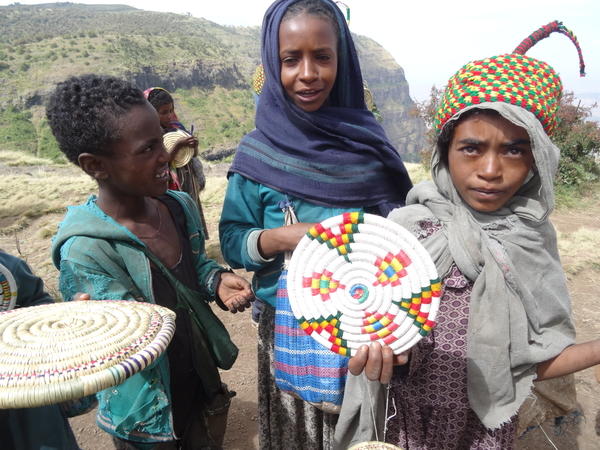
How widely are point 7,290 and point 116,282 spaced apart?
397mm

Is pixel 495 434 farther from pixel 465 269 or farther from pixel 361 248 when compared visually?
pixel 361 248

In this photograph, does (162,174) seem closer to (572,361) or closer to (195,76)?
(572,361)

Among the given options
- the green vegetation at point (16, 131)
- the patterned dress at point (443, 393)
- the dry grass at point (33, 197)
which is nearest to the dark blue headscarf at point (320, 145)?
the patterned dress at point (443, 393)

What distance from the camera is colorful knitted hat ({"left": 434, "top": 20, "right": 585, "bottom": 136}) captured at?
1.26m

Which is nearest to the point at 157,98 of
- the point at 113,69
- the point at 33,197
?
the point at 33,197

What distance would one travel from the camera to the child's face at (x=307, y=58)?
4.89ft

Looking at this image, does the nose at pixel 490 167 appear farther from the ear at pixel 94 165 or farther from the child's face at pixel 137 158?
the ear at pixel 94 165

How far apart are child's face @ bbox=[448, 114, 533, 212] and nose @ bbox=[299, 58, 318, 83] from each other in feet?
1.97

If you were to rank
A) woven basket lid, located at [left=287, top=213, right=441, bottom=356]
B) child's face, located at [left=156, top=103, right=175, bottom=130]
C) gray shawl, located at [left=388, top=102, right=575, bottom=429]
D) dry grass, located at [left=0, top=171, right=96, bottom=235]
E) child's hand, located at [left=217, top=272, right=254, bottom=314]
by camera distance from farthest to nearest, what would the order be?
1. dry grass, located at [left=0, top=171, right=96, bottom=235]
2. child's face, located at [left=156, top=103, right=175, bottom=130]
3. child's hand, located at [left=217, top=272, right=254, bottom=314]
4. gray shawl, located at [left=388, top=102, right=575, bottom=429]
5. woven basket lid, located at [left=287, top=213, right=441, bottom=356]

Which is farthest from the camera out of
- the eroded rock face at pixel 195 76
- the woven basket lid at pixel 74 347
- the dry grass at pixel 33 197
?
the eroded rock face at pixel 195 76

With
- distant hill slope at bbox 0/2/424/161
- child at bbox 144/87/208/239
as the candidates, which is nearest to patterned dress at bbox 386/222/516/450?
child at bbox 144/87/208/239

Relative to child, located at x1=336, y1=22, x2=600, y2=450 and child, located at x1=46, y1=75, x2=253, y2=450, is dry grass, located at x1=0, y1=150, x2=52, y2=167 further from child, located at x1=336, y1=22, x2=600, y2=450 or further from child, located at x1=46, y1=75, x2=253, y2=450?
child, located at x1=336, y1=22, x2=600, y2=450

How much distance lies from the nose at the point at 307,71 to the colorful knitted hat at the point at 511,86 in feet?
1.76

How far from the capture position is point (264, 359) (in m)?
1.94
